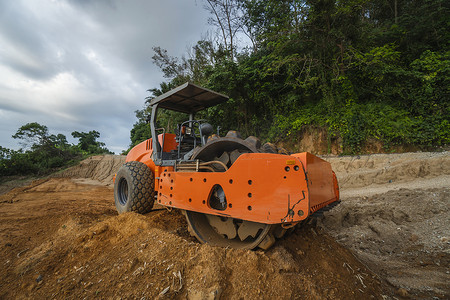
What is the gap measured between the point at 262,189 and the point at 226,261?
2.38 ft

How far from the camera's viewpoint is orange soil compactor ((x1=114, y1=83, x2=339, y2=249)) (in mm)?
1813

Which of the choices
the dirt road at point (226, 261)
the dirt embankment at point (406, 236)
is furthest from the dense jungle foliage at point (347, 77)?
the dirt road at point (226, 261)

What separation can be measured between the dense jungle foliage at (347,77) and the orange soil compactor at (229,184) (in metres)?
8.59

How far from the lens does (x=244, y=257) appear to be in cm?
188

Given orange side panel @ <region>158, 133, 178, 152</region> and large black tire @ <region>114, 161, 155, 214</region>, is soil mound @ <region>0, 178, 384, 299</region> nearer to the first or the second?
large black tire @ <region>114, 161, 155, 214</region>

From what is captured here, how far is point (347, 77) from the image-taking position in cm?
1098

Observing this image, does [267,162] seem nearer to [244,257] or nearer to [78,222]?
[244,257]

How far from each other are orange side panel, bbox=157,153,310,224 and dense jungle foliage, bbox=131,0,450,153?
31.1 feet

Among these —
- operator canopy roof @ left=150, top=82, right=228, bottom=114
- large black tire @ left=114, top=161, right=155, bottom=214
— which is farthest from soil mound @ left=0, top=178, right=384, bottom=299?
operator canopy roof @ left=150, top=82, right=228, bottom=114

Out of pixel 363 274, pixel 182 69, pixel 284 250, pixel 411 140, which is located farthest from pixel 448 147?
pixel 182 69

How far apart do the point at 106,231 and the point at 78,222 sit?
3.54 ft

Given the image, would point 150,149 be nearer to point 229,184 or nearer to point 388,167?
point 229,184

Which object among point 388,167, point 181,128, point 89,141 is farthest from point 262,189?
point 89,141

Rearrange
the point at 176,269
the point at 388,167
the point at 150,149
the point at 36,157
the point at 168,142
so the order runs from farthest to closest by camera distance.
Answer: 1. the point at 36,157
2. the point at 388,167
3. the point at 150,149
4. the point at 168,142
5. the point at 176,269
